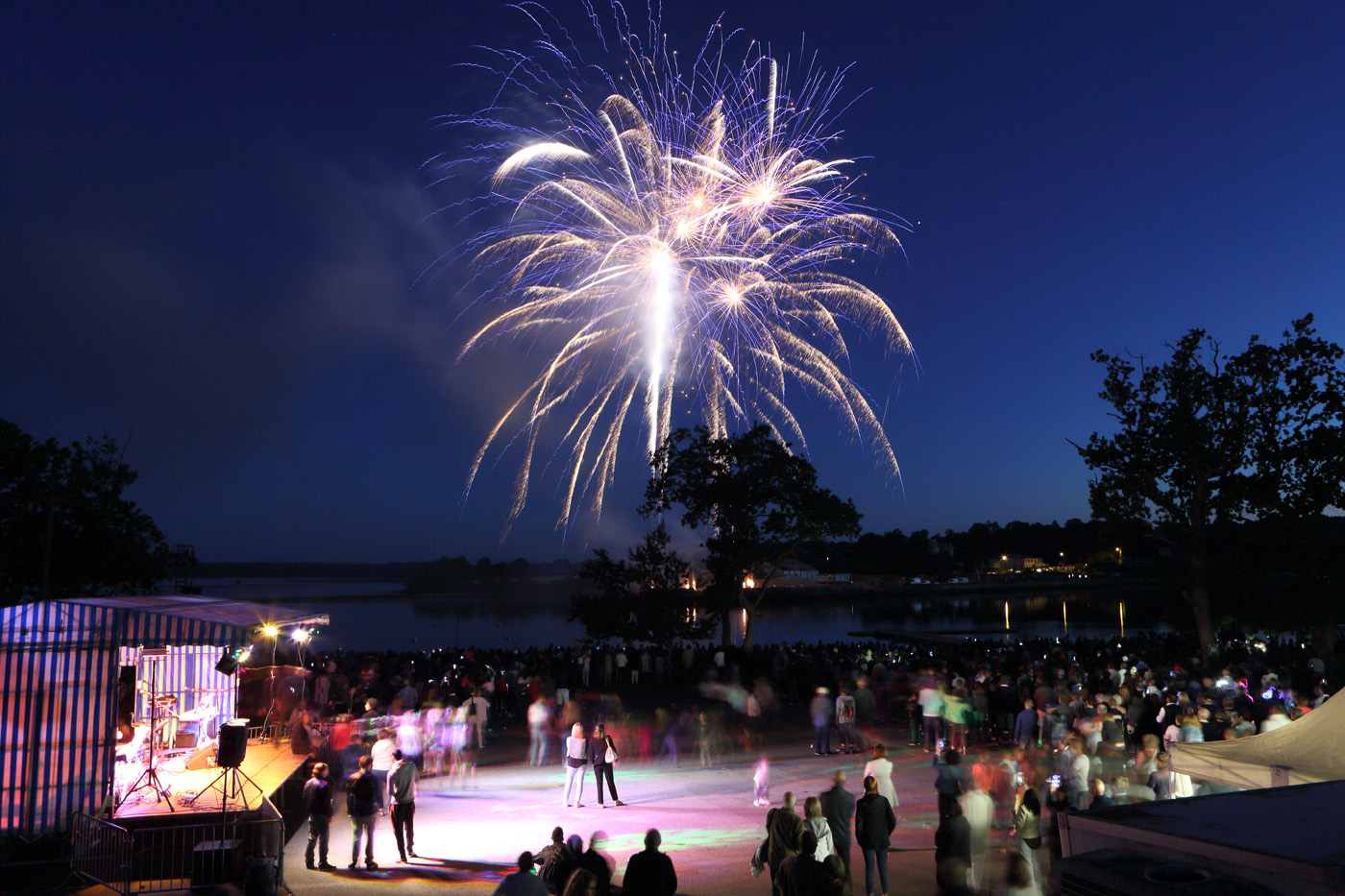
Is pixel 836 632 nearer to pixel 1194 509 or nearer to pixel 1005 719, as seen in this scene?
pixel 1194 509

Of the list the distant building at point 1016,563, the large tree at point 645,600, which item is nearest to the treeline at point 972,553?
the distant building at point 1016,563

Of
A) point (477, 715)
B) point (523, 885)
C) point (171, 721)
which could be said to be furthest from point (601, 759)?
point (171, 721)

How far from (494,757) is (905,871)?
29.0 ft

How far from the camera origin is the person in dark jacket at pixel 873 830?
24.3 ft

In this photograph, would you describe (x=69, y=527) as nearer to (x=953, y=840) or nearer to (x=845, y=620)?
(x=953, y=840)

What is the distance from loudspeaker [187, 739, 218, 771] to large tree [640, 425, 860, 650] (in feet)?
53.7

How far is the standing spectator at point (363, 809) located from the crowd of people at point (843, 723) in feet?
0.09

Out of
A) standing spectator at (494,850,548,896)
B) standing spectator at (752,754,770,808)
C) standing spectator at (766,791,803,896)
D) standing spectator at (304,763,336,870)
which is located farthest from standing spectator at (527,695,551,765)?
standing spectator at (494,850,548,896)

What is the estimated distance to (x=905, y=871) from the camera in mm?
8398

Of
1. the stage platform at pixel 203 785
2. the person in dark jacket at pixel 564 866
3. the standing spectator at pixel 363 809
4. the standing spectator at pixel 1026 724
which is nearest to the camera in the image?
the person in dark jacket at pixel 564 866

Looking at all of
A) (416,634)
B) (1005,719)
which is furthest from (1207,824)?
(416,634)

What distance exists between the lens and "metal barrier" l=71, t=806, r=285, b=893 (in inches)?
327

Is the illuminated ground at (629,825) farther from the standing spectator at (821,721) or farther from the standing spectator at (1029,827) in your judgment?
the standing spectator at (1029,827)

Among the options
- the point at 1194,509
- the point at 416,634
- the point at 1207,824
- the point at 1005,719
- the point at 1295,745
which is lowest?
the point at 416,634
